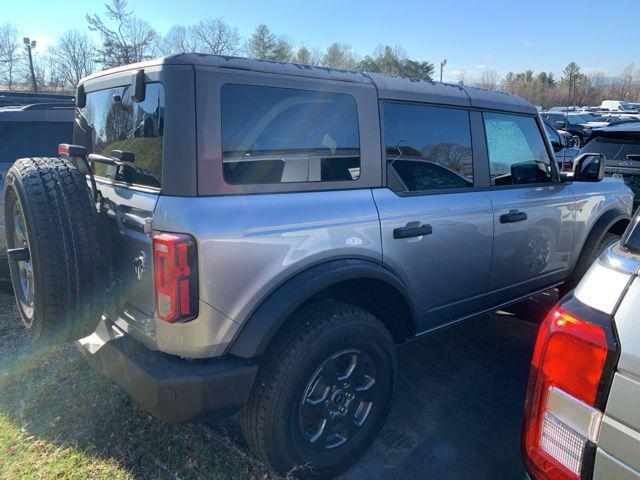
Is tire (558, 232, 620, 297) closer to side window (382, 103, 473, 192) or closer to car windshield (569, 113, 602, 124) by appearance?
side window (382, 103, 473, 192)

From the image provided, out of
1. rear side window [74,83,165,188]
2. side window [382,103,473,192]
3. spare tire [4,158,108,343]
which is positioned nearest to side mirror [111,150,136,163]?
rear side window [74,83,165,188]

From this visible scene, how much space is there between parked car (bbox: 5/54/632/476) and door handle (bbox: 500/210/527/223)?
0.27 metres

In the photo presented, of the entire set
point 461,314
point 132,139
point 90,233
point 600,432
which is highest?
point 132,139

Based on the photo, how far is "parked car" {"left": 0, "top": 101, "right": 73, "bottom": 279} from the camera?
4.55m

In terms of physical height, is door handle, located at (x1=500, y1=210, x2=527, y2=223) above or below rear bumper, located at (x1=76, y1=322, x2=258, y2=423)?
above

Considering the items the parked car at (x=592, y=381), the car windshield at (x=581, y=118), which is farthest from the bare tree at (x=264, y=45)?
the parked car at (x=592, y=381)

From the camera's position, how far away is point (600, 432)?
1.27 meters

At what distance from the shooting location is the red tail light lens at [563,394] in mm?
1290

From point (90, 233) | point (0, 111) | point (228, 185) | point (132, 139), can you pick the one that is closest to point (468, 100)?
point (228, 185)

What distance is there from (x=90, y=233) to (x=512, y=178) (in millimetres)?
2785

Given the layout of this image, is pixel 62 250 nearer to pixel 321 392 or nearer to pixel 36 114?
pixel 321 392

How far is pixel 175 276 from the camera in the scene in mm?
1977

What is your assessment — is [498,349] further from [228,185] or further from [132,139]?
[132,139]

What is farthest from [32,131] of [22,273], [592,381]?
[592,381]
